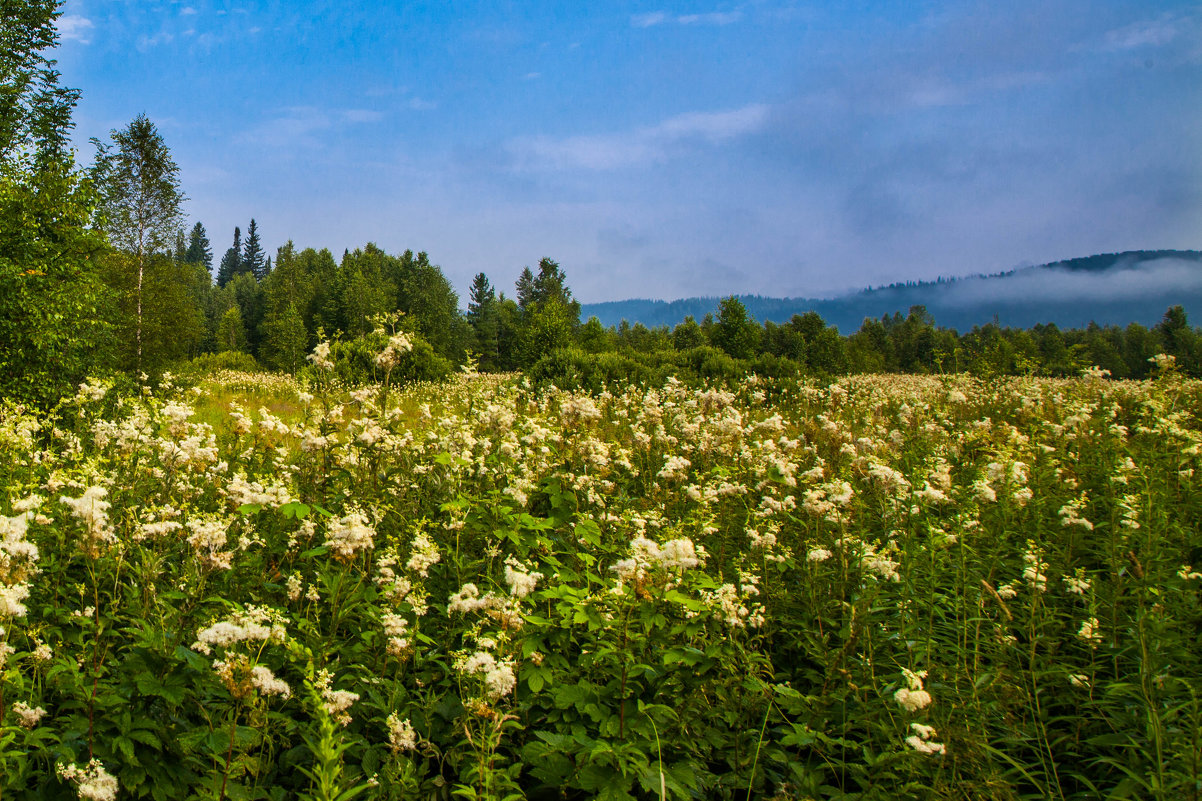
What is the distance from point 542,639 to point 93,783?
1.86 m

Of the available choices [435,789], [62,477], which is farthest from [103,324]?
[435,789]

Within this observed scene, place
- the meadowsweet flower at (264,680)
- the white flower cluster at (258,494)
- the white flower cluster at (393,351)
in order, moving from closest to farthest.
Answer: the meadowsweet flower at (264,680), the white flower cluster at (258,494), the white flower cluster at (393,351)

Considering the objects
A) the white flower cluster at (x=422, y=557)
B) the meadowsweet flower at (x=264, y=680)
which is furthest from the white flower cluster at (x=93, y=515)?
the white flower cluster at (x=422, y=557)

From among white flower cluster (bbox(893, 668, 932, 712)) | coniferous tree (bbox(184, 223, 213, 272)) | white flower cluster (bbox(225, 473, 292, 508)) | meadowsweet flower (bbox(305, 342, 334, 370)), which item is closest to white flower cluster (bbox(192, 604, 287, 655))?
white flower cluster (bbox(225, 473, 292, 508))

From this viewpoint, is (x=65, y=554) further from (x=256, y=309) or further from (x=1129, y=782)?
(x=256, y=309)

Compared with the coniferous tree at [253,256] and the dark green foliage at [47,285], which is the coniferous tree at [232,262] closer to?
the coniferous tree at [253,256]

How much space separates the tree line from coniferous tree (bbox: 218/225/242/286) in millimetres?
69709

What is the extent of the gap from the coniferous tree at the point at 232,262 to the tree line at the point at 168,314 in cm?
6971

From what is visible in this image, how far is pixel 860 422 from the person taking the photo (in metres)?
9.79

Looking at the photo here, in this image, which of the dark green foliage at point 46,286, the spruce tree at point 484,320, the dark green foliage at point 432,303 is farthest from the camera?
the spruce tree at point 484,320

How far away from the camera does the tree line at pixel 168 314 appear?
12641 millimetres

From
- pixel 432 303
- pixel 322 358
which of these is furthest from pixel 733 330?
pixel 432 303

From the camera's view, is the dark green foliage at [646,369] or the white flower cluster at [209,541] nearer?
the white flower cluster at [209,541]

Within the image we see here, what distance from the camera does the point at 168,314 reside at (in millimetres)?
24969
